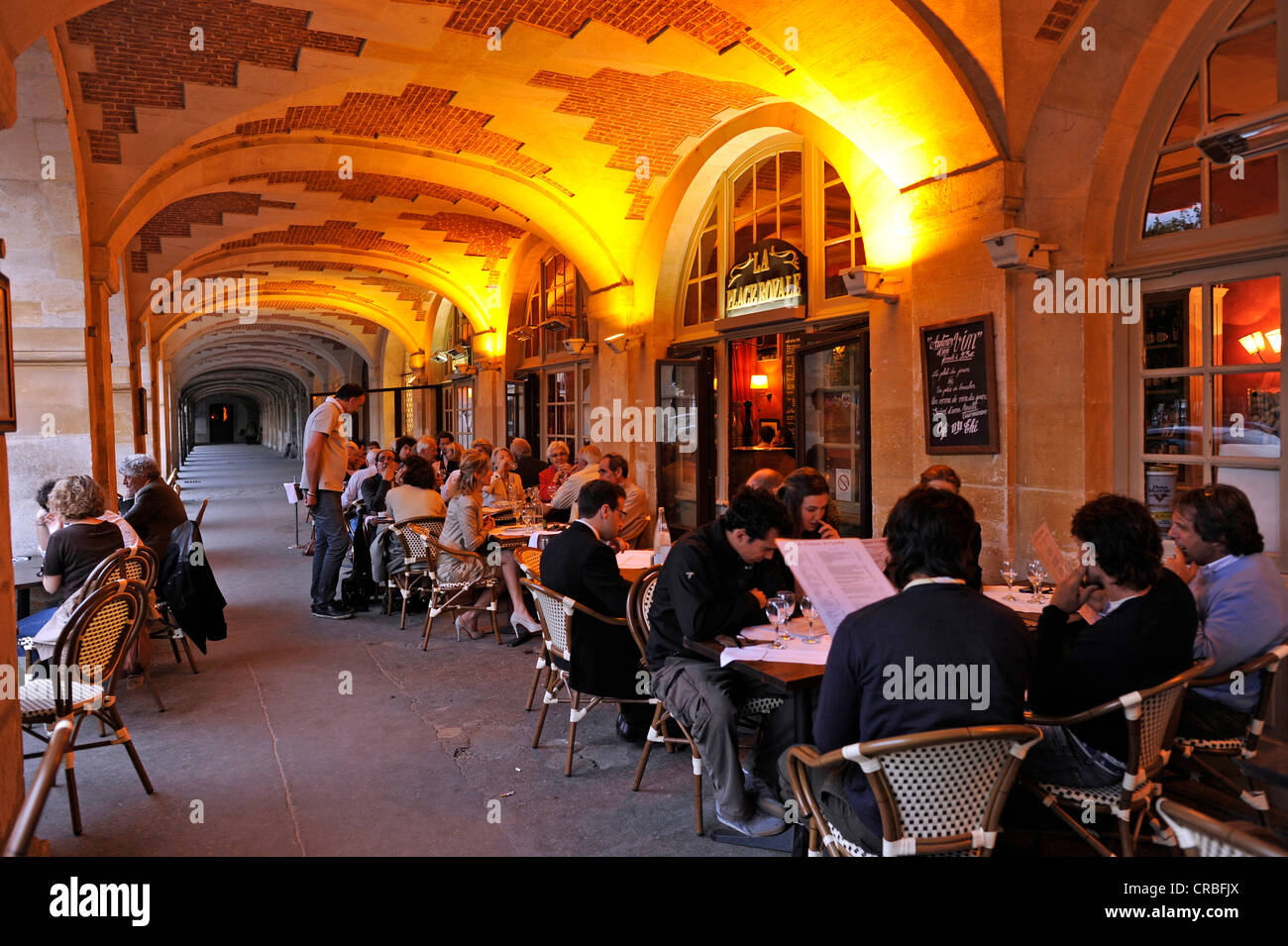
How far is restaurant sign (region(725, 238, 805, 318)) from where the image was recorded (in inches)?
281

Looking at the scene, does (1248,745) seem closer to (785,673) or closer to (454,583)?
(785,673)

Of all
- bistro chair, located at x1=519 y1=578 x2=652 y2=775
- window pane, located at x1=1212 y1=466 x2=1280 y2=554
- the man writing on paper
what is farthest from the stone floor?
window pane, located at x1=1212 y1=466 x2=1280 y2=554

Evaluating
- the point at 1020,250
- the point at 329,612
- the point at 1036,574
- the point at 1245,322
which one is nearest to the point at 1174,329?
the point at 1245,322

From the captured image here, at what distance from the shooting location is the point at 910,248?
215 inches

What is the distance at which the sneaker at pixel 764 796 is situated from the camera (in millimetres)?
3061

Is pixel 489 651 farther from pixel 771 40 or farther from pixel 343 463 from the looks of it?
pixel 771 40

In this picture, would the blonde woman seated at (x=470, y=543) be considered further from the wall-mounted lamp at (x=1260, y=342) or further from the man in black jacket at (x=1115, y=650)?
the wall-mounted lamp at (x=1260, y=342)

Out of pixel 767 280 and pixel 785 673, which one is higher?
pixel 767 280

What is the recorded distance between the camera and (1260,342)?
13.0 ft

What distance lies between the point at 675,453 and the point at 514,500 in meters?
2.01

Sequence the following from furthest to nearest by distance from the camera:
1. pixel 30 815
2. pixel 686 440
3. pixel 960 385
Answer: pixel 686 440 < pixel 960 385 < pixel 30 815

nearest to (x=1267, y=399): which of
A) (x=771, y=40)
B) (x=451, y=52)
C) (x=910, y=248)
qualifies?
(x=910, y=248)

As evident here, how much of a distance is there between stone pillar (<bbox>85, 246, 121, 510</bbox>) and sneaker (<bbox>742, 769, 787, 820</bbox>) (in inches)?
208

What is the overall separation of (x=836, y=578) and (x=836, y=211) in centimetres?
487
